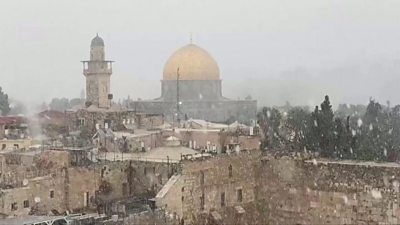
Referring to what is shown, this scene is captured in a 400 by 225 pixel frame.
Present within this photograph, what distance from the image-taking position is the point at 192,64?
42.2m

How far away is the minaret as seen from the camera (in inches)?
1403

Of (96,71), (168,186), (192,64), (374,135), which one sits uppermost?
(192,64)

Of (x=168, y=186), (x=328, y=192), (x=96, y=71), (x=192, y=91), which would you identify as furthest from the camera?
(x=192, y=91)

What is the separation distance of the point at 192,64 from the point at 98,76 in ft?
25.6

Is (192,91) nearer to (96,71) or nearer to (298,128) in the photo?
(96,71)

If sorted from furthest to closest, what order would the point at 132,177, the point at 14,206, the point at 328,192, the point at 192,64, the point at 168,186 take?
the point at 192,64 < the point at 132,177 < the point at 328,192 < the point at 168,186 < the point at 14,206

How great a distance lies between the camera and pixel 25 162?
65.8 ft

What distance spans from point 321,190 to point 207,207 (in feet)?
10.0

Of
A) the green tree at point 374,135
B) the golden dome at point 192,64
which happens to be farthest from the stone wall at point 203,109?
the green tree at point 374,135

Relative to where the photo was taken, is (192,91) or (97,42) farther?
(192,91)

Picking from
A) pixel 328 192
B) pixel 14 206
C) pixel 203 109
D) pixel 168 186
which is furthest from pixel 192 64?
pixel 14 206

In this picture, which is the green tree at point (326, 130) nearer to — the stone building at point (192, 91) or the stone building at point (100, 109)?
the stone building at point (100, 109)

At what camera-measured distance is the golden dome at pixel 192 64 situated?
42156 millimetres

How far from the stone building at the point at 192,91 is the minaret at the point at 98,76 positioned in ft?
19.3
